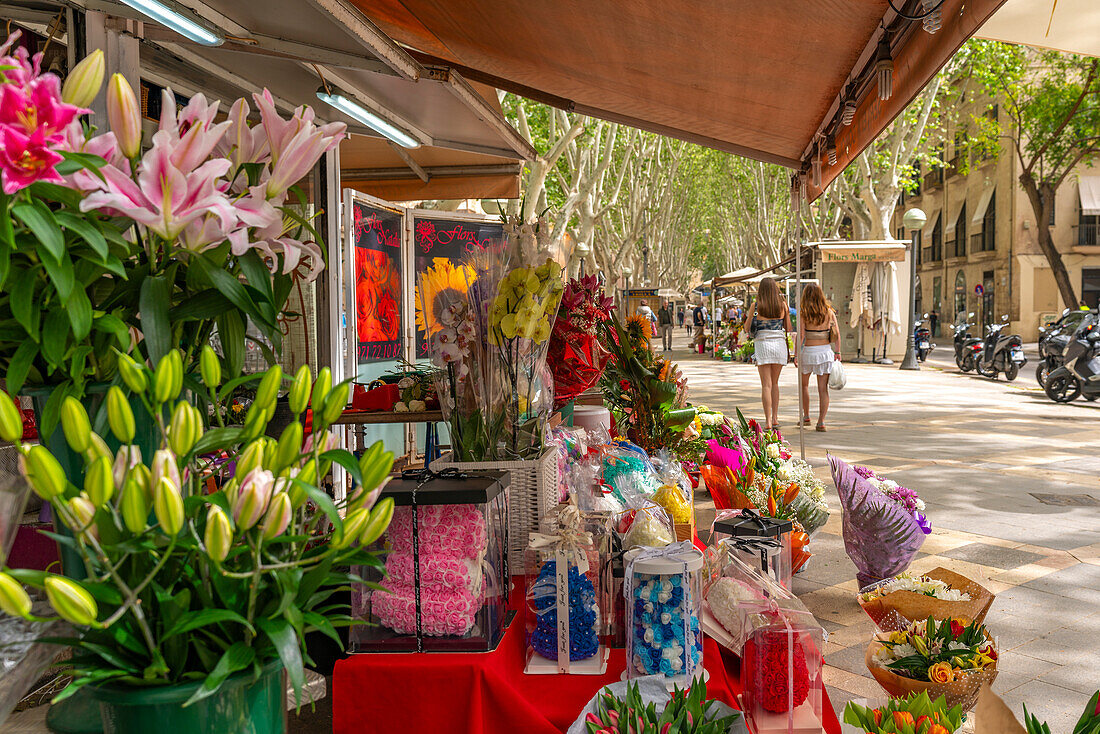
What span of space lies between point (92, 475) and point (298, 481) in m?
0.21

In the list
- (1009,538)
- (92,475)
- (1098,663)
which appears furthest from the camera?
(1009,538)

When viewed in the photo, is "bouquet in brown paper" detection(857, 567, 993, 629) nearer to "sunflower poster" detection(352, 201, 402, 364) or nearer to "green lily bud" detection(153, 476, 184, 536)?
"green lily bud" detection(153, 476, 184, 536)

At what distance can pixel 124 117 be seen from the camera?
985 millimetres

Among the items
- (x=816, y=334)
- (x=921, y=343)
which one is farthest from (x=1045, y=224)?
(x=816, y=334)

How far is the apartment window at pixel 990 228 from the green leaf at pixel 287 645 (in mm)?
39869

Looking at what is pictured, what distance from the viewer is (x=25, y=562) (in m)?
1.96

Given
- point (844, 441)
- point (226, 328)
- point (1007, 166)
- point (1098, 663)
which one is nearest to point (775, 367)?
point (844, 441)

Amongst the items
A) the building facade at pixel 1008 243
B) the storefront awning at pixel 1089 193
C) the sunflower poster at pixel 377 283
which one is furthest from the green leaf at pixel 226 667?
the storefront awning at pixel 1089 193

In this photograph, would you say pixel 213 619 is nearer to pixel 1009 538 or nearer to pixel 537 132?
pixel 1009 538

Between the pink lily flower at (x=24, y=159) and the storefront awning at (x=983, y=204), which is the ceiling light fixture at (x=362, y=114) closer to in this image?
the pink lily flower at (x=24, y=159)

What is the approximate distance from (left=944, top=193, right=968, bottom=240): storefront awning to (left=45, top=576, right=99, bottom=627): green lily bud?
A: 44056mm

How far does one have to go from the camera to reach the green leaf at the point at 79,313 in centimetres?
98

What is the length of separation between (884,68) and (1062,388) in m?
11.9

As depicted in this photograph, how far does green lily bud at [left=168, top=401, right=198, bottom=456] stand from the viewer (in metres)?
0.93
